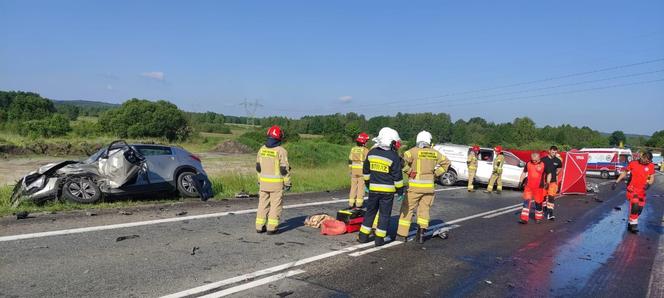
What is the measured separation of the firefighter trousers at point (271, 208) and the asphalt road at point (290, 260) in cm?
21

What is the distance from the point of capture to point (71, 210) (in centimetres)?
843

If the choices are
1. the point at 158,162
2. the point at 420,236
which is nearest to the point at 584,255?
the point at 420,236

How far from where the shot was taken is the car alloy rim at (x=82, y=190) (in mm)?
8992

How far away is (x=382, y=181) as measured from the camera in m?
6.82

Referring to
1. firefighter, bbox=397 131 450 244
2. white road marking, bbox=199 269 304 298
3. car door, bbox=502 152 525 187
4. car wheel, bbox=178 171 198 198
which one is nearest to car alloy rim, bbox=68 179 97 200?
car wheel, bbox=178 171 198 198

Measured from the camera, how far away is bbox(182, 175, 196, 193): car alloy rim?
10700 millimetres

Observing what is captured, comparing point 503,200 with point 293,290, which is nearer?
point 293,290

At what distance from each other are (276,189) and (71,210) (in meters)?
4.36

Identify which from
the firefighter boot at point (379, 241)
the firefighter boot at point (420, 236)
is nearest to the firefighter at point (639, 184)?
the firefighter boot at point (420, 236)

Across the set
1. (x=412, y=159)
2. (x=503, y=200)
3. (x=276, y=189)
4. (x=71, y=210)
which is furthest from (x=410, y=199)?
(x=503, y=200)

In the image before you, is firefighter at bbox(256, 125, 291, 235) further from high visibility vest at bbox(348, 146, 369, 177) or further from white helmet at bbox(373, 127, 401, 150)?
high visibility vest at bbox(348, 146, 369, 177)

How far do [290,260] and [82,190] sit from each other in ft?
18.9

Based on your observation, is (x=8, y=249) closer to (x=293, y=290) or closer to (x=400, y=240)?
(x=293, y=290)

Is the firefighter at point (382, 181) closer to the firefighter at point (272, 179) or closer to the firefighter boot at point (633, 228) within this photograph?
the firefighter at point (272, 179)
